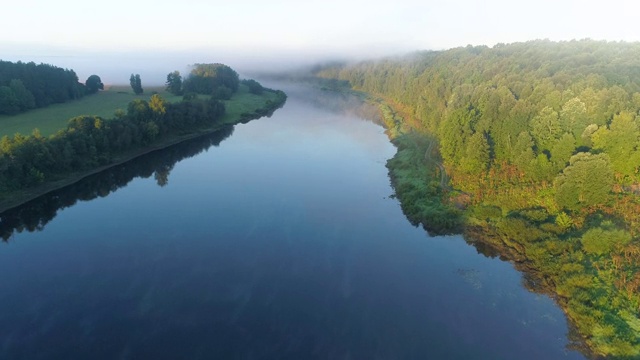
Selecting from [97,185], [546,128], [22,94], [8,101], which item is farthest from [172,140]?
[546,128]

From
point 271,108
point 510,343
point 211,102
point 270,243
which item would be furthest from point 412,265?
point 271,108

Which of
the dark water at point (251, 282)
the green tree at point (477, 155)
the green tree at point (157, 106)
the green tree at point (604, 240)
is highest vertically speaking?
the green tree at point (157, 106)

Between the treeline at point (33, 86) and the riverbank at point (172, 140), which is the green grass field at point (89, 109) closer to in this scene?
the riverbank at point (172, 140)

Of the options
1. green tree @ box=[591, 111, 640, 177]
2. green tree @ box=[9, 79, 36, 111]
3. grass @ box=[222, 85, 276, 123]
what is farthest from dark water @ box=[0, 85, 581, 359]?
grass @ box=[222, 85, 276, 123]

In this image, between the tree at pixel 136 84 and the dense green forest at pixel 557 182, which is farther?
the tree at pixel 136 84

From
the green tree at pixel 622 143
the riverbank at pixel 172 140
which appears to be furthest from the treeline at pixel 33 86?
the green tree at pixel 622 143

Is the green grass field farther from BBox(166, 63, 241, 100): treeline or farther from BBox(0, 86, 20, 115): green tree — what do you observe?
BBox(166, 63, 241, 100): treeline
